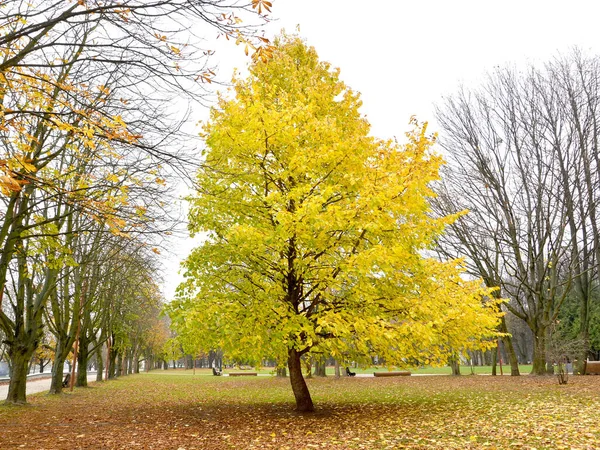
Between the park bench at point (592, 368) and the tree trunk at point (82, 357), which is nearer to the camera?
the park bench at point (592, 368)

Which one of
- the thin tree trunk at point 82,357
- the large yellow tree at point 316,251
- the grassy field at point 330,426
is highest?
the large yellow tree at point 316,251

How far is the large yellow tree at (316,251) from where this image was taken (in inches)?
310

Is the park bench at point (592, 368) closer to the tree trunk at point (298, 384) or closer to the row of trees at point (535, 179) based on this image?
the row of trees at point (535, 179)

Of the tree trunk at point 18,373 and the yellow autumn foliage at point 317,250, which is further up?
the yellow autumn foliage at point 317,250

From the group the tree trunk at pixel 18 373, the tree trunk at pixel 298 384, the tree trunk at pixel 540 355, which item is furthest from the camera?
the tree trunk at pixel 540 355

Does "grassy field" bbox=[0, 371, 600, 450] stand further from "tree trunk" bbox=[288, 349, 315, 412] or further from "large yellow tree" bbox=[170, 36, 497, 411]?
"large yellow tree" bbox=[170, 36, 497, 411]

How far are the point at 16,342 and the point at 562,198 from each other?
21.6m

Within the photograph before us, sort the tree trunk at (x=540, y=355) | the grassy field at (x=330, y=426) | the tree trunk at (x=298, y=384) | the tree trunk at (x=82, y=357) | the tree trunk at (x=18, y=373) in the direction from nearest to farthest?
the grassy field at (x=330, y=426)
the tree trunk at (x=298, y=384)
the tree trunk at (x=18, y=373)
the tree trunk at (x=540, y=355)
the tree trunk at (x=82, y=357)

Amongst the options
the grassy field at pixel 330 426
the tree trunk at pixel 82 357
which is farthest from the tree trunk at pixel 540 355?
the tree trunk at pixel 82 357

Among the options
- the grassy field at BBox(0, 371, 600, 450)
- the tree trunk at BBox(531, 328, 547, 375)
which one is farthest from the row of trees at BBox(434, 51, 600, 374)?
the grassy field at BBox(0, 371, 600, 450)

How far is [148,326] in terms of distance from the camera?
39562 millimetres

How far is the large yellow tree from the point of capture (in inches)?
310

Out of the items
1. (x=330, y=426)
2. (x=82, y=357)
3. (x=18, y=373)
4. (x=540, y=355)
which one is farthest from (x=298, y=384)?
(x=82, y=357)

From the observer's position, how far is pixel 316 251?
29.3ft
